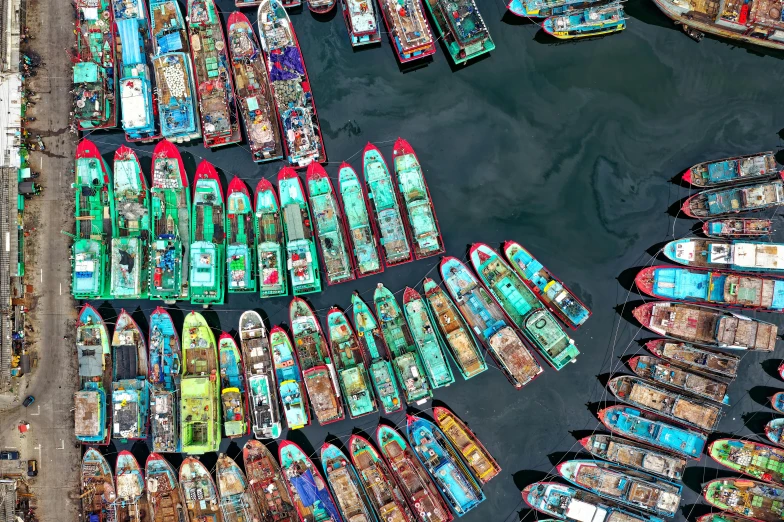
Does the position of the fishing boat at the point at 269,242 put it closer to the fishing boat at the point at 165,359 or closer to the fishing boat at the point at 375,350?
the fishing boat at the point at 375,350

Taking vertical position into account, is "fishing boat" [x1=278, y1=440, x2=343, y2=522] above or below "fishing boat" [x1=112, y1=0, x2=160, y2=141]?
below

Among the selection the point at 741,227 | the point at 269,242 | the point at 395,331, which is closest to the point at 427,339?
the point at 395,331

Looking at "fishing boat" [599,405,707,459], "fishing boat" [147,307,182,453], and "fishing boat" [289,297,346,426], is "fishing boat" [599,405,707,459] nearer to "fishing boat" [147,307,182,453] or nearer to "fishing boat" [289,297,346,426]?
"fishing boat" [289,297,346,426]

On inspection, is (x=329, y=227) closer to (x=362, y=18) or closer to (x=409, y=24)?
(x=362, y=18)

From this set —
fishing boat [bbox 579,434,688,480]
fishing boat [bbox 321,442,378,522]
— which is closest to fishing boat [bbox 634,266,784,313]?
fishing boat [bbox 579,434,688,480]

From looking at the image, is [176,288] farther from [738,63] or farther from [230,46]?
[738,63]

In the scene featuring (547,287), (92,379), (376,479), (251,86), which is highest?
(251,86)

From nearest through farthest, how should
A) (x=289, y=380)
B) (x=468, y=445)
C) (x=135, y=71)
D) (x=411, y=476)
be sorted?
(x=411, y=476), (x=468, y=445), (x=289, y=380), (x=135, y=71)
